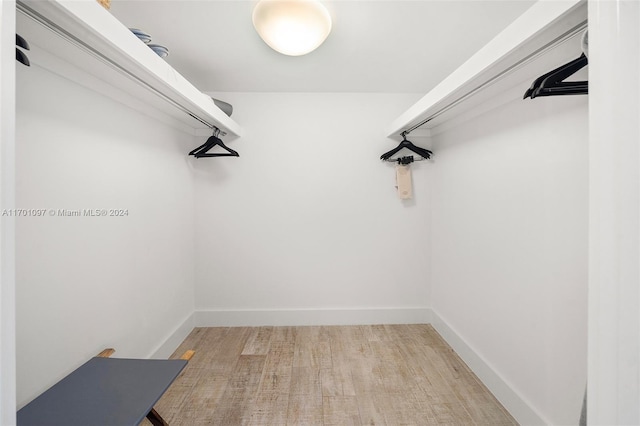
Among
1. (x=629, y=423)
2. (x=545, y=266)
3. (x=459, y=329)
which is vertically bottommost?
(x=459, y=329)

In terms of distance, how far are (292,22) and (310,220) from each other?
176cm

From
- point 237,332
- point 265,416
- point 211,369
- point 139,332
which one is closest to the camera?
point 265,416

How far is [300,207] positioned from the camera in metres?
2.89

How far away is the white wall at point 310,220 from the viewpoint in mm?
2852

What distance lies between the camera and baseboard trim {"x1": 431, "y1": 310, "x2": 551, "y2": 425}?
1568 millimetres

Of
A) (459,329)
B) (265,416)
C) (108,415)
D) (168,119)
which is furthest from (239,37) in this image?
(459,329)

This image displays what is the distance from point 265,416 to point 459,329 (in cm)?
164

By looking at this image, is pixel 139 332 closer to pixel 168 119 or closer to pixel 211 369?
pixel 211 369

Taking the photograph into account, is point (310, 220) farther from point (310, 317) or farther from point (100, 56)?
point (100, 56)

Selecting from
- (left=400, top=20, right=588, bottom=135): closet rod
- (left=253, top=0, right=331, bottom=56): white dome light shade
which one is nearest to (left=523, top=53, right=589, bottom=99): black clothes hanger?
(left=400, top=20, right=588, bottom=135): closet rod

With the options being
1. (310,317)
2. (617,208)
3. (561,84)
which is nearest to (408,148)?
(561,84)

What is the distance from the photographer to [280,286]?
9.55 ft

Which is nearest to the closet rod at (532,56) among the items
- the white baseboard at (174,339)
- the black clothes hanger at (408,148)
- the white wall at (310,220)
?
the black clothes hanger at (408,148)

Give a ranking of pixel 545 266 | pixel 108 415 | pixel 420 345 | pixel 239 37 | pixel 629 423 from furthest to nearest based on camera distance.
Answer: pixel 420 345, pixel 239 37, pixel 545 266, pixel 108 415, pixel 629 423
